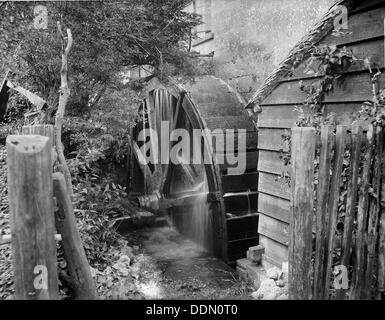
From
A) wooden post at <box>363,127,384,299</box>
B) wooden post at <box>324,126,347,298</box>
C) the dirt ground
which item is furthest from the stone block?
wooden post at <box>324,126,347,298</box>

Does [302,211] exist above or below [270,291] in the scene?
above

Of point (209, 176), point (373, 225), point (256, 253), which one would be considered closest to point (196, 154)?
point (209, 176)

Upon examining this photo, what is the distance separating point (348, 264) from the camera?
2.28 meters

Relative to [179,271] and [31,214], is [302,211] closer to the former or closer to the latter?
[31,214]

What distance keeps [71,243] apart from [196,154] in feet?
18.4

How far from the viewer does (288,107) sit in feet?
12.8

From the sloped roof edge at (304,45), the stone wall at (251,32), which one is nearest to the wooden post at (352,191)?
the sloped roof edge at (304,45)

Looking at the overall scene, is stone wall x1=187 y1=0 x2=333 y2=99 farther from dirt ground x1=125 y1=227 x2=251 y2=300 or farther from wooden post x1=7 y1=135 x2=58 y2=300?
wooden post x1=7 y1=135 x2=58 y2=300

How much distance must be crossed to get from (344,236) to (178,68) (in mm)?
4943

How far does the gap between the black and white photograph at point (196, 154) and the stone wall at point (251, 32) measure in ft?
0.12

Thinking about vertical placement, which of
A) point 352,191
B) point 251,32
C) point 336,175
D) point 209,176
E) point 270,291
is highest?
point 251,32

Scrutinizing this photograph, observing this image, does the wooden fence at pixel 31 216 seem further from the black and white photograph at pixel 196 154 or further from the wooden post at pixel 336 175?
the wooden post at pixel 336 175

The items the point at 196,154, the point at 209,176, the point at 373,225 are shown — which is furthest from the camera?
the point at 196,154
